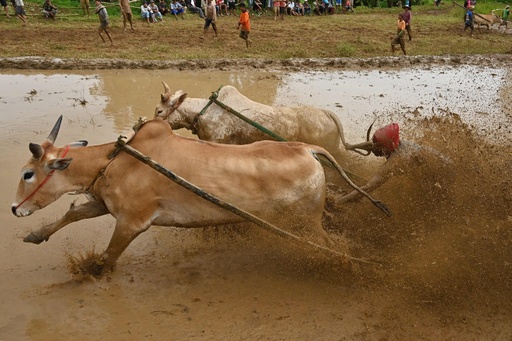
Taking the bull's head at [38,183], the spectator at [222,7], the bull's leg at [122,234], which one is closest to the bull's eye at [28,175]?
the bull's head at [38,183]

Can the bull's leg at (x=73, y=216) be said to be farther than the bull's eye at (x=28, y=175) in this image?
Yes

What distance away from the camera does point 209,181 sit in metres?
4.30

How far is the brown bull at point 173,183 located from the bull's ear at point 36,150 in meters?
0.01

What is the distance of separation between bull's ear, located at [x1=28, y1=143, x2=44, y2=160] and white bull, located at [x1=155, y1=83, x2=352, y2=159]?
2.08 m

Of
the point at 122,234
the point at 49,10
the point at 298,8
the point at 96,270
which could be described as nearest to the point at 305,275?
the point at 122,234

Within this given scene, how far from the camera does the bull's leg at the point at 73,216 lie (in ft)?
15.3

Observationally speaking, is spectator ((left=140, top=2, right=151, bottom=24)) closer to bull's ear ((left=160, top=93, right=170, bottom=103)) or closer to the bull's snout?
bull's ear ((left=160, top=93, right=170, bottom=103))

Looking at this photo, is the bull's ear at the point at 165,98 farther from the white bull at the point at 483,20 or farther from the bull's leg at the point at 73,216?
the white bull at the point at 483,20

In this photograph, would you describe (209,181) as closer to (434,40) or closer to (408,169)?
(408,169)

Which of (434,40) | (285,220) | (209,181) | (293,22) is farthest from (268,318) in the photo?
(293,22)

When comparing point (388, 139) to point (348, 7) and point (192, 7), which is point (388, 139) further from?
point (348, 7)

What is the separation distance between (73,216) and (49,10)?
2072 centimetres

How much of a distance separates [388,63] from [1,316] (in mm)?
12898

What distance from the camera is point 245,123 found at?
236 inches
